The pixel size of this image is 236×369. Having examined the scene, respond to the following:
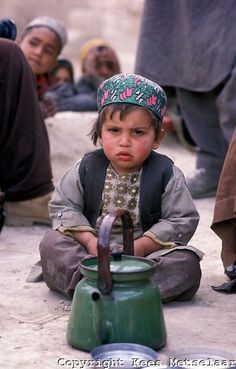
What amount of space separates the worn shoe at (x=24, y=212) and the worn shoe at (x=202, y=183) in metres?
1.41

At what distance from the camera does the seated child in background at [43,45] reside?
7953 mm

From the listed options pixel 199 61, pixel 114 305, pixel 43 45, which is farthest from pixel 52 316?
pixel 43 45

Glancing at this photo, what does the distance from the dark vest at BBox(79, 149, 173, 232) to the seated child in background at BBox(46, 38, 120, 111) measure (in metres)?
5.72

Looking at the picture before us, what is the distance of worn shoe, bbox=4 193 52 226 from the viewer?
611 cm

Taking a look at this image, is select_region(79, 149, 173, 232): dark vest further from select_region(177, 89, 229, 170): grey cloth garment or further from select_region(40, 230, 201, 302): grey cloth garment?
select_region(177, 89, 229, 170): grey cloth garment

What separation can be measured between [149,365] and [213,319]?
0.87 m

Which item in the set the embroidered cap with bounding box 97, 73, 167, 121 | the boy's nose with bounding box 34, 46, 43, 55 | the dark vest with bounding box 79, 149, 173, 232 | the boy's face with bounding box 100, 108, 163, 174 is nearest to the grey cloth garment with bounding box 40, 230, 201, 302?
the dark vest with bounding box 79, 149, 173, 232

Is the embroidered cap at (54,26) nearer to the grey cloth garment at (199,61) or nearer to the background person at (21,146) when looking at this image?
the grey cloth garment at (199,61)

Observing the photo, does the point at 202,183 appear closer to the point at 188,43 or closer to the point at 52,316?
the point at 188,43

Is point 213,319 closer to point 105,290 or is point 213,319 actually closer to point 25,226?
point 105,290

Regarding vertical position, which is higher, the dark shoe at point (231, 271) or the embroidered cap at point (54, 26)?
the embroidered cap at point (54, 26)

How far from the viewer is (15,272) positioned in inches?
192

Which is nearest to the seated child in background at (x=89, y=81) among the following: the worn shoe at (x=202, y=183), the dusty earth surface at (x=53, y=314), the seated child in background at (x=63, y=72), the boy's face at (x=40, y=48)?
the seated child in background at (x=63, y=72)

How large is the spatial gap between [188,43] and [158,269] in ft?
10.1
